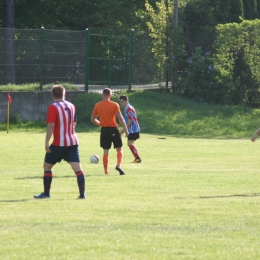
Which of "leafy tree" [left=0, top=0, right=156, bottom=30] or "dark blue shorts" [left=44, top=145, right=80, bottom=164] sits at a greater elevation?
"leafy tree" [left=0, top=0, right=156, bottom=30]

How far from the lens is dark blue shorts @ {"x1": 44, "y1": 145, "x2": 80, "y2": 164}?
1228 centimetres

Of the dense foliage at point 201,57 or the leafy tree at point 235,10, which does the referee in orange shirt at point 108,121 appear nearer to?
the dense foliage at point 201,57

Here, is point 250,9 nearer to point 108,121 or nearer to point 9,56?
point 9,56

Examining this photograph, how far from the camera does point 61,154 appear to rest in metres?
12.3

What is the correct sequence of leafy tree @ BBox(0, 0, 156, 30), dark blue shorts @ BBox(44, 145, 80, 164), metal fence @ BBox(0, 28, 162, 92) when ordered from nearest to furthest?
1. dark blue shorts @ BBox(44, 145, 80, 164)
2. metal fence @ BBox(0, 28, 162, 92)
3. leafy tree @ BBox(0, 0, 156, 30)

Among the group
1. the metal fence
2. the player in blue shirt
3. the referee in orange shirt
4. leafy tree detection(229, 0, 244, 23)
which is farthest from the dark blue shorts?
leafy tree detection(229, 0, 244, 23)

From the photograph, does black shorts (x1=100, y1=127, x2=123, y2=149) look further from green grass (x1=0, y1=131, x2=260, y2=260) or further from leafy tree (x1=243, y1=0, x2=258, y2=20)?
leafy tree (x1=243, y1=0, x2=258, y2=20)

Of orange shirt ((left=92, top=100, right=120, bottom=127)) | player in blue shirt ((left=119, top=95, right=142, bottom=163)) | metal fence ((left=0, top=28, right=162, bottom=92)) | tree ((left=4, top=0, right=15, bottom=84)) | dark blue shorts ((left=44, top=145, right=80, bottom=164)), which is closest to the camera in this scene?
dark blue shorts ((left=44, top=145, right=80, bottom=164))

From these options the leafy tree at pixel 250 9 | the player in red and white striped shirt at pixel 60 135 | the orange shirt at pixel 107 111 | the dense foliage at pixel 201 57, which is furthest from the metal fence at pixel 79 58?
the player in red and white striped shirt at pixel 60 135

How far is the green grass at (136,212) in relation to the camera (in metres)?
8.31

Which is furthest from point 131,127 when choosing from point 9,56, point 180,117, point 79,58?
point 79,58

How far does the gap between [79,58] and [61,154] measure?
22241 millimetres

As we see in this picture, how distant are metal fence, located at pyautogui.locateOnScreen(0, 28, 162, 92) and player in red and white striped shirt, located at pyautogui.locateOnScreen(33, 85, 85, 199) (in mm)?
19577

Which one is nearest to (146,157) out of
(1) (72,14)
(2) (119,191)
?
(2) (119,191)
